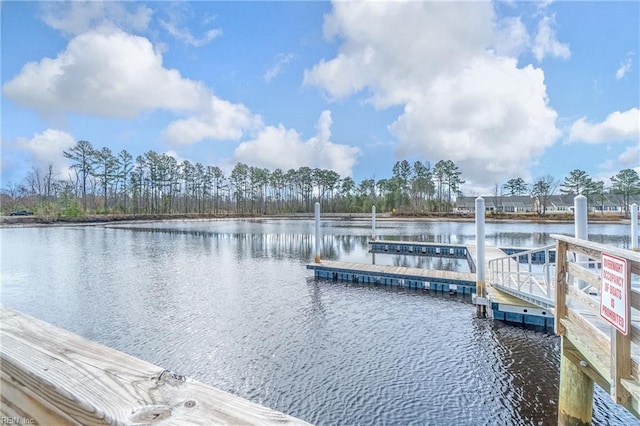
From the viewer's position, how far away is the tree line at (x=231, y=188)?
46.4 metres

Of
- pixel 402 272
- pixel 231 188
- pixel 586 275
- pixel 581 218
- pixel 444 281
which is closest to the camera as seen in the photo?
pixel 586 275

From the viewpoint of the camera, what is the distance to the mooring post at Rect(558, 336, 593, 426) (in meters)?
3.25

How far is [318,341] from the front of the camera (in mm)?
6012

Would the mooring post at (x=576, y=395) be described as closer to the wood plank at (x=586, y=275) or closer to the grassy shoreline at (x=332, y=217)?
the wood plank at (x=586, y=275)

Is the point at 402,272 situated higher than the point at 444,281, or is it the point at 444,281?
the point at 402,272

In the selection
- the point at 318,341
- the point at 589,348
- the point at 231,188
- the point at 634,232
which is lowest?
the point at 318,341

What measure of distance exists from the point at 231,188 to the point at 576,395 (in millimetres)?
60094

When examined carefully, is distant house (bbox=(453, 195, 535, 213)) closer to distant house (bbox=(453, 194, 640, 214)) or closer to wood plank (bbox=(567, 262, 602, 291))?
distant house (bbox=(453, 194, 640, 214))

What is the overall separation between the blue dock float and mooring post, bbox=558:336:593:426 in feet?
19.4

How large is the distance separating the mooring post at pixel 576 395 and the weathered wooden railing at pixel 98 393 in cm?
396

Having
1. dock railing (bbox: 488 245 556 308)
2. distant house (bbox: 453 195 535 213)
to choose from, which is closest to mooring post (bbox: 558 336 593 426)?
dock railing (bbox: 488 245 556 308)

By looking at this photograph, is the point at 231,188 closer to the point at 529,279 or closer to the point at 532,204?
the point at 532,204

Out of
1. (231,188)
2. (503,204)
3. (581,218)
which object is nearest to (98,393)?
(581,218)

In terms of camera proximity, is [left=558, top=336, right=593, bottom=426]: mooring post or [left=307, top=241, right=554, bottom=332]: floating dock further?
[left=307, top=241, right=554, bottom=332]: floating dock
